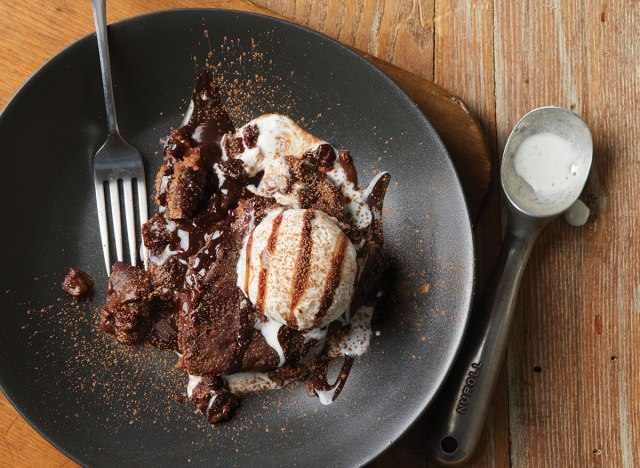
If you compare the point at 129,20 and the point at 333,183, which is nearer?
the point at 129,20

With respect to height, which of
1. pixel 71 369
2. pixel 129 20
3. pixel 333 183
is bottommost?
pixel 71 369

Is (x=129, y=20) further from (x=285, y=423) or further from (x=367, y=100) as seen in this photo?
(x=285, y=423)

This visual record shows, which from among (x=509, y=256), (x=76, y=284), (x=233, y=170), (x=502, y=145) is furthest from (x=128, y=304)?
(x=502, y=145)

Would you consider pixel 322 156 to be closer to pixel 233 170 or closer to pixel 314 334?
pixel 233 170

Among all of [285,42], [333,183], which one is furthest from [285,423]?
[285,42]

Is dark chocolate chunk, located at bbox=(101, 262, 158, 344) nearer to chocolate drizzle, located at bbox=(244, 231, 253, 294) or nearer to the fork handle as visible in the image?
chocolate drizzle, located at bbox=(244, 231, 253, 294)

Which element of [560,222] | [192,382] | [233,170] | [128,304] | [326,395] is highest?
[233,170]
